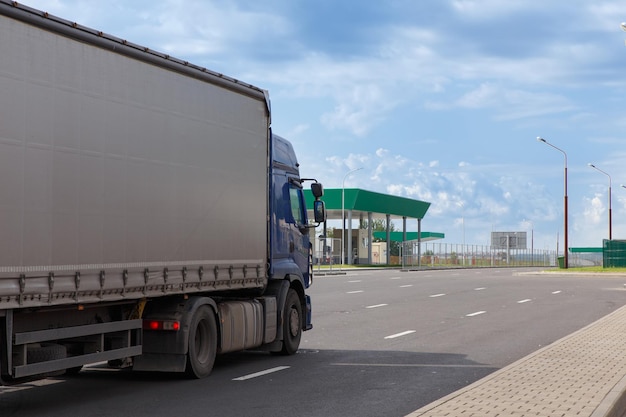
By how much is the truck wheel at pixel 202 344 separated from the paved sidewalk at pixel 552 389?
336cm

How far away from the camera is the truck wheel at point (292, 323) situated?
1464 cm

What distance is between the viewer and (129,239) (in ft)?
34.5

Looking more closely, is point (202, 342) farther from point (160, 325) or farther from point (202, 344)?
point (160, 325)

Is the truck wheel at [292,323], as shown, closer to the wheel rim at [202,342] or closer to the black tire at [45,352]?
the wheel rim at [202,342]

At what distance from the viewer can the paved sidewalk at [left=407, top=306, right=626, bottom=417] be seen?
874cm

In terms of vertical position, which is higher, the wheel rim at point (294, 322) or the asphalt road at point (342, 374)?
the wheel rim at point (294, 322)

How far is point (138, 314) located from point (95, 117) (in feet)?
8.04

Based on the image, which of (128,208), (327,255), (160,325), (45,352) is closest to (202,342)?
(160,325)

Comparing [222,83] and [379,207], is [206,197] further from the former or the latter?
[379,207]

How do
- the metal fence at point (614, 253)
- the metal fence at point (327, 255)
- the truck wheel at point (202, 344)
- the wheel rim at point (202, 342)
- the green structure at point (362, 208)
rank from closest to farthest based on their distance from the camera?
the truck wheel at point (202, 344) < the wheel rim at point (202, 342) < the metal fence at point (327, 255) < the metal fence at point (614, 253) < the green structure at point (362, 208)

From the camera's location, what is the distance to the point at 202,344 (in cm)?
1213

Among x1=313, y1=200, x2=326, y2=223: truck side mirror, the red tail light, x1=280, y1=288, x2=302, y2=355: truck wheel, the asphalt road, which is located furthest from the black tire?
x1=313, y1=200, x2=326, y2=223: truck side mirror

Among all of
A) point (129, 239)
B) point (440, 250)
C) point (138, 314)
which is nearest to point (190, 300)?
point (138, 314)

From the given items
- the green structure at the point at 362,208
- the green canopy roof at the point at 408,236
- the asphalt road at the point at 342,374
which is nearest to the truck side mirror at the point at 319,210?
the asphalt road at the point at 342,374
